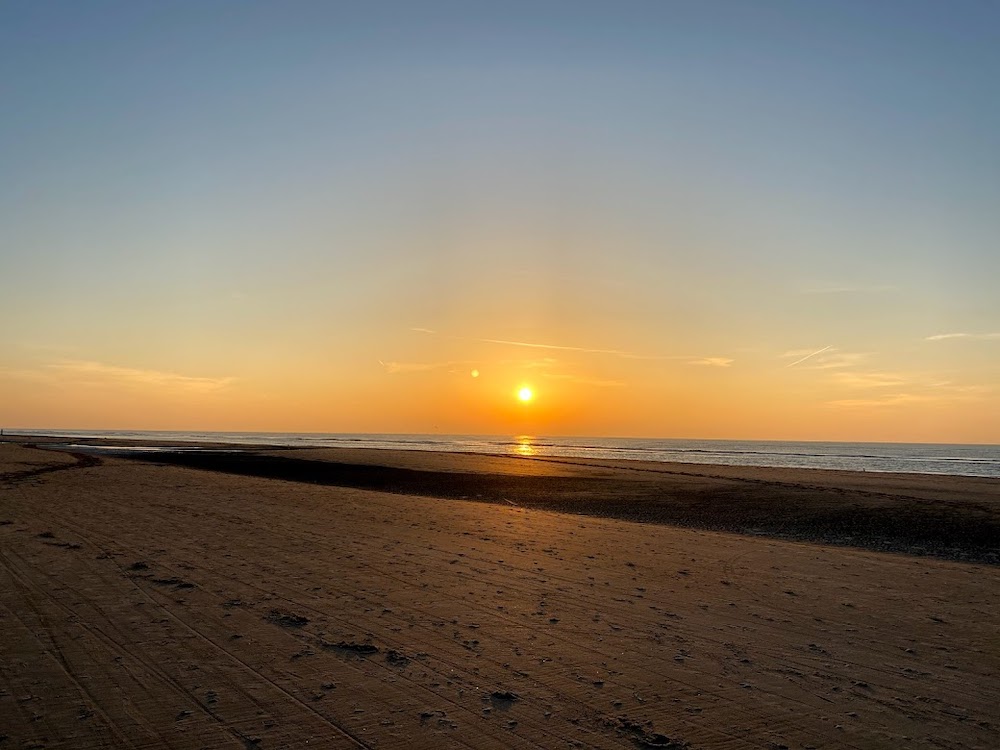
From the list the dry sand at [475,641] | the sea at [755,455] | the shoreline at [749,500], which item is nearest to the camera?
the dry sand at [475,641]

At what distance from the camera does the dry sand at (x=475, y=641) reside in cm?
580

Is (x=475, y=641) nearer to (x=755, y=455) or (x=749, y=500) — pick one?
(x=749, y=500)

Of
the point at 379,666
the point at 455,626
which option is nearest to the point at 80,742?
the point at 379,666

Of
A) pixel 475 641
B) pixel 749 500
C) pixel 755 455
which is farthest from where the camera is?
pixel 755 455

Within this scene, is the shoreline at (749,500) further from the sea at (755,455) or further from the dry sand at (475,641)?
the sea at (755,455)

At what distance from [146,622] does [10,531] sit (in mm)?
8705

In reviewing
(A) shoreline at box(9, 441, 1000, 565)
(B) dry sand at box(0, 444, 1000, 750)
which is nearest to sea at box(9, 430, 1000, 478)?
(A) shoreline at box(9, 441, 1000, 565)

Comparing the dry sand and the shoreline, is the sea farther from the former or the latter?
the dry sand

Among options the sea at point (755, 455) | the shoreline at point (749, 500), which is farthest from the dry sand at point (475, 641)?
the sea at point (755, 455)

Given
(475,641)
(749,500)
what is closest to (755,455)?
(749,500)

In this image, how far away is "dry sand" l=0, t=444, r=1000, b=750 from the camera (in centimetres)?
580

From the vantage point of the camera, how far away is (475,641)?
7.98m

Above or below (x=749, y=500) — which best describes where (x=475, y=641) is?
below

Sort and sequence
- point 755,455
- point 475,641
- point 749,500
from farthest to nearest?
point 755,455, point 749,500, point 475,641
